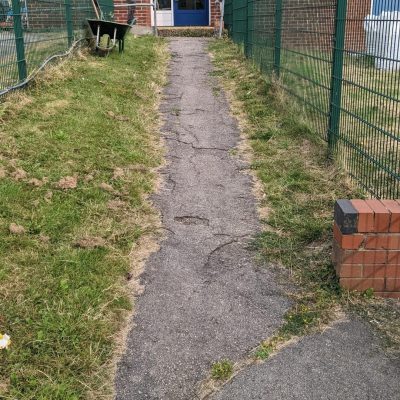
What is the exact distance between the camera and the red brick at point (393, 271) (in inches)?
126

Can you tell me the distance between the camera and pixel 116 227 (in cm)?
404

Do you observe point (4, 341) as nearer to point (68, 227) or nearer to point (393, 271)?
point (68, 227)

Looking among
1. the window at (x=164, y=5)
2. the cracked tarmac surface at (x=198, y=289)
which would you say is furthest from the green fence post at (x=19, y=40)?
the window at (x=164, y=5)

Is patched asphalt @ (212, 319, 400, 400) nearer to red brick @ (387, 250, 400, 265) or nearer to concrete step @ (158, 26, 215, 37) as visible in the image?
red brick @ (387, 250, 400, 265)

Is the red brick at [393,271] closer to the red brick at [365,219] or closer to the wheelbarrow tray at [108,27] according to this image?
the red brick at [365,219]

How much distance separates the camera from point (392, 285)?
3.21 m

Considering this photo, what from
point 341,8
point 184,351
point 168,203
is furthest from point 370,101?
point 184,351

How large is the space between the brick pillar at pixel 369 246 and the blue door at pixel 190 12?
1599 cm

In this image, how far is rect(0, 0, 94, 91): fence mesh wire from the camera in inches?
252

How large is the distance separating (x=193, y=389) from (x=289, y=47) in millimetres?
5601

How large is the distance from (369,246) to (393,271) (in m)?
0.22

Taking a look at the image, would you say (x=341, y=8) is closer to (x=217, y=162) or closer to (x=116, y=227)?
(x=217, y=162)

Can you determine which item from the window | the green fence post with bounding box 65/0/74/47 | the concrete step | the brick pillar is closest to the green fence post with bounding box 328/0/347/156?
the brick pillar

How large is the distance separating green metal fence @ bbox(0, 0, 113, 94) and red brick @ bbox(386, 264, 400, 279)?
490cm
